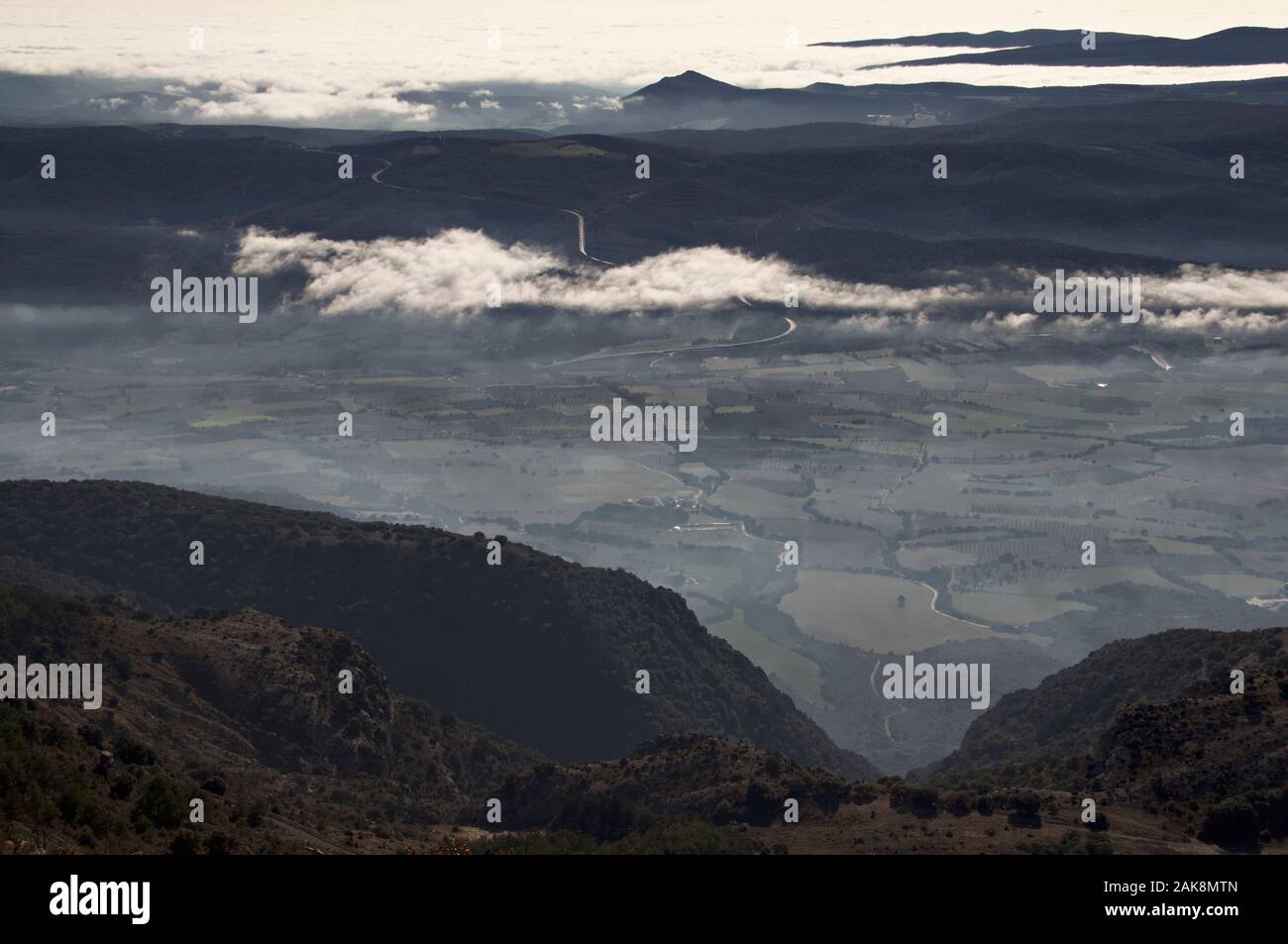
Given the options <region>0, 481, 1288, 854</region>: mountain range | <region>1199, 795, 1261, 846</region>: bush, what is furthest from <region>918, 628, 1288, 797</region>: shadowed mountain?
<region>1199, 795, 1261, 846</region>: bush

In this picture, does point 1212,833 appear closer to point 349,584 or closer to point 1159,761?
point 1159,761

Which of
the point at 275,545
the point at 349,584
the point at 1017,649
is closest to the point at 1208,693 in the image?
the point at 349,584

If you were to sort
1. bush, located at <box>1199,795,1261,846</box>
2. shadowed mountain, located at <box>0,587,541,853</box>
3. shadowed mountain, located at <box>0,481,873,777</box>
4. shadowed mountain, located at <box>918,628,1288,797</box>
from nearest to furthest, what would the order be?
shadowed mountain, located at <box>0,587,541,853</box> → bush, located at <box>1199,795,1261,846</box> → shadowed mountain, located at <box>918,628,1288,797</box> → shadowed mountain, located at <box>0,481,873,777</box>

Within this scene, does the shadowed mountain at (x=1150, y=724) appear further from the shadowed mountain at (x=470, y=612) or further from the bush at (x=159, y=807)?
the bush at (x=159, y=807)

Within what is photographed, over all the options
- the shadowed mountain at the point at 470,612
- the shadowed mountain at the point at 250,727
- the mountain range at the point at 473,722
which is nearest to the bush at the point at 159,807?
the mountain range at the point at 473,722

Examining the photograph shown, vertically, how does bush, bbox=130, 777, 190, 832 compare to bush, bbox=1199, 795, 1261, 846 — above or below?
above

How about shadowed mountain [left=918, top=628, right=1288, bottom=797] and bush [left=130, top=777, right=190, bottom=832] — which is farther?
shadowed mountain [left=918, top=628, right=1288, bottom=797]

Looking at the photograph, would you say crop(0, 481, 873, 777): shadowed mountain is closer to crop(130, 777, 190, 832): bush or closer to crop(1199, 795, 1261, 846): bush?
crop(1199, 795, 1261, 846): bush

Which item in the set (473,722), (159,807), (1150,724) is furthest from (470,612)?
(159,807)

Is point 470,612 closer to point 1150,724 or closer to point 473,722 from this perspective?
point 473,722
